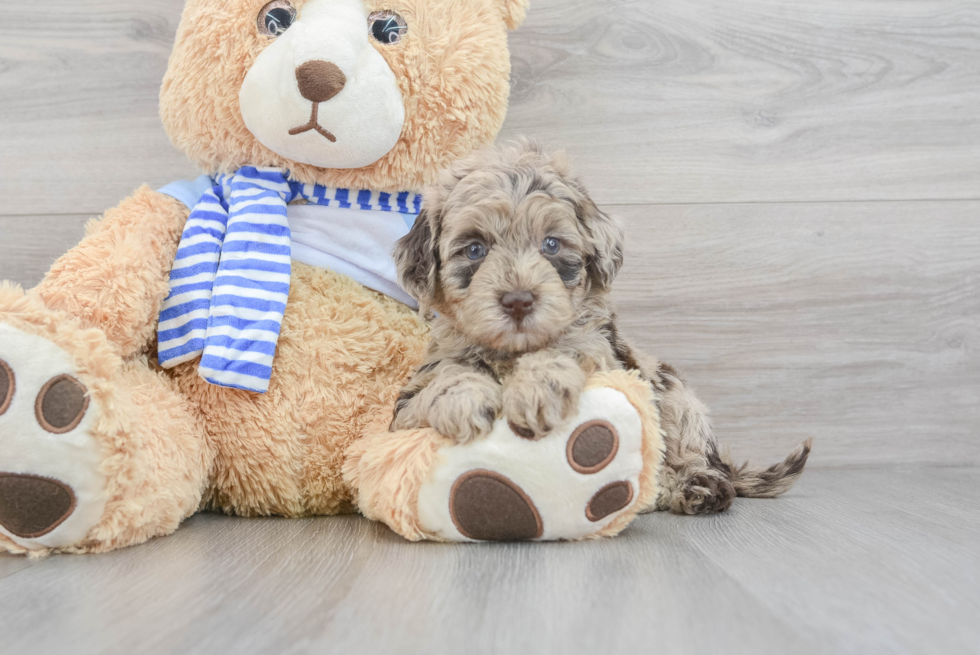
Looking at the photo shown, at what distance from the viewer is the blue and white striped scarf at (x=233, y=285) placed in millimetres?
1608

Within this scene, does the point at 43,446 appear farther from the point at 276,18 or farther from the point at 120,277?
the point at 276,18

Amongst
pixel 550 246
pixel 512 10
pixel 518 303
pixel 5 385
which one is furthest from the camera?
pixel 512 10

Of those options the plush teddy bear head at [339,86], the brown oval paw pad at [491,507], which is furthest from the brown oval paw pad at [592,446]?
the plush teddy bear head at [339,86]

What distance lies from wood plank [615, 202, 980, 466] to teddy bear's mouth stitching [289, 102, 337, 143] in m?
1.04

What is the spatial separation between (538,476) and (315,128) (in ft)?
3.05

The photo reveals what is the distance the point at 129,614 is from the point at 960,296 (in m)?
2.51

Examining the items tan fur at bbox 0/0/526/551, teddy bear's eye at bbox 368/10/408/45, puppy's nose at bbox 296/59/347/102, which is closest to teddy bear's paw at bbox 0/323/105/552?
tan fur at bbox 0/0/526/551

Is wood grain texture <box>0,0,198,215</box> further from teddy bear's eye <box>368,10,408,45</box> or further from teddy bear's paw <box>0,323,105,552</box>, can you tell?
teddy bear's paw <box>0,323,105,552</box>

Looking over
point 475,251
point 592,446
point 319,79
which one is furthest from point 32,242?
point 592,446

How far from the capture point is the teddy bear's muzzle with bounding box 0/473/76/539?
1298mm

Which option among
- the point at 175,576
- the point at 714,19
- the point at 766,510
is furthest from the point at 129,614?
the point at 714,19

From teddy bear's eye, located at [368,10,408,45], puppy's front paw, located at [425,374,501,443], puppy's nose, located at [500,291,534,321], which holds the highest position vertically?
teddy bear's eye, located at [368,10,408,45]

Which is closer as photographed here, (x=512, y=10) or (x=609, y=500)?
(x=609, y=500)

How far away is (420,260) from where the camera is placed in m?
1.58
